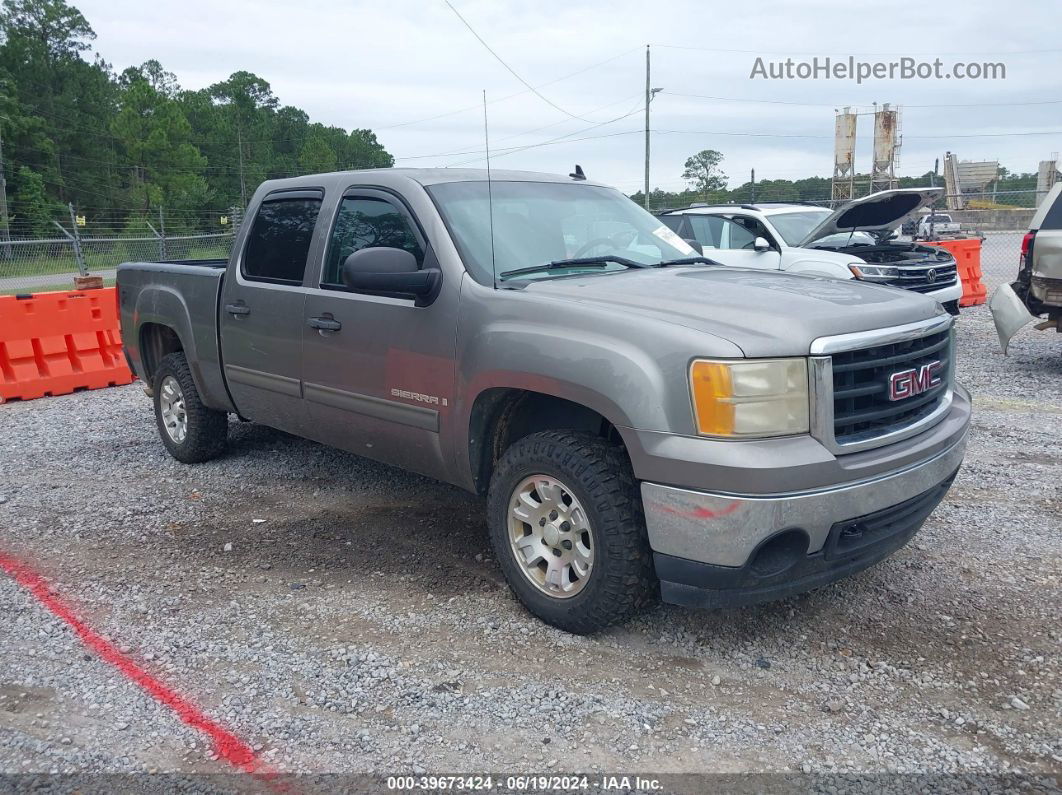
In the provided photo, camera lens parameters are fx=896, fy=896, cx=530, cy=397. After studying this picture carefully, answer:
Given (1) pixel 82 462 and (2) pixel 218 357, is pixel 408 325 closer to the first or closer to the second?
(2) pixel 218 357

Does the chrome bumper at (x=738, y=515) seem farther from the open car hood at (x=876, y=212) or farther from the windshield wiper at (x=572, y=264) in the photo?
the open car hood at (x=876, y=212)

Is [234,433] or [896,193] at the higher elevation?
[896,193]

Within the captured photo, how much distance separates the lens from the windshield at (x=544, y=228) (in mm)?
4164

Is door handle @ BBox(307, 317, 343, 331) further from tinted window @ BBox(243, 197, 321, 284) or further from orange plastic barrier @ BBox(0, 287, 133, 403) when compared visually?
orange plastic barrier @ BBox(0, 287, 133, 403)

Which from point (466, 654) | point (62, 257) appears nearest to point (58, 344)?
point (466, 654)

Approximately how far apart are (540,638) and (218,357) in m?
3.00

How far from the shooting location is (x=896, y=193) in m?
9.52

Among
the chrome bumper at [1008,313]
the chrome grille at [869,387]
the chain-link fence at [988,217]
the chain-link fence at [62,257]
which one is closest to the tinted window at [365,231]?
the chrome grille at [869,387]

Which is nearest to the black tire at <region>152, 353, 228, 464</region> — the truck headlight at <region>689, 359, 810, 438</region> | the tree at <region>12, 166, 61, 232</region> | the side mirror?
the side mirror

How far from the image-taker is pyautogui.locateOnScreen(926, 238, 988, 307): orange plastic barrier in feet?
48.0

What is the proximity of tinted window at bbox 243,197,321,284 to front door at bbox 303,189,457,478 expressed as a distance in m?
0.27

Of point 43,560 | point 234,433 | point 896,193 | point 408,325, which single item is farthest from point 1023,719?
point 896,193

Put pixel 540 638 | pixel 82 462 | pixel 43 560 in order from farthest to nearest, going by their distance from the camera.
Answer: pixel 82 462 < pixel 43 560 < pixel 540 638

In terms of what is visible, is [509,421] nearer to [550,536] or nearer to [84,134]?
[550,536]
